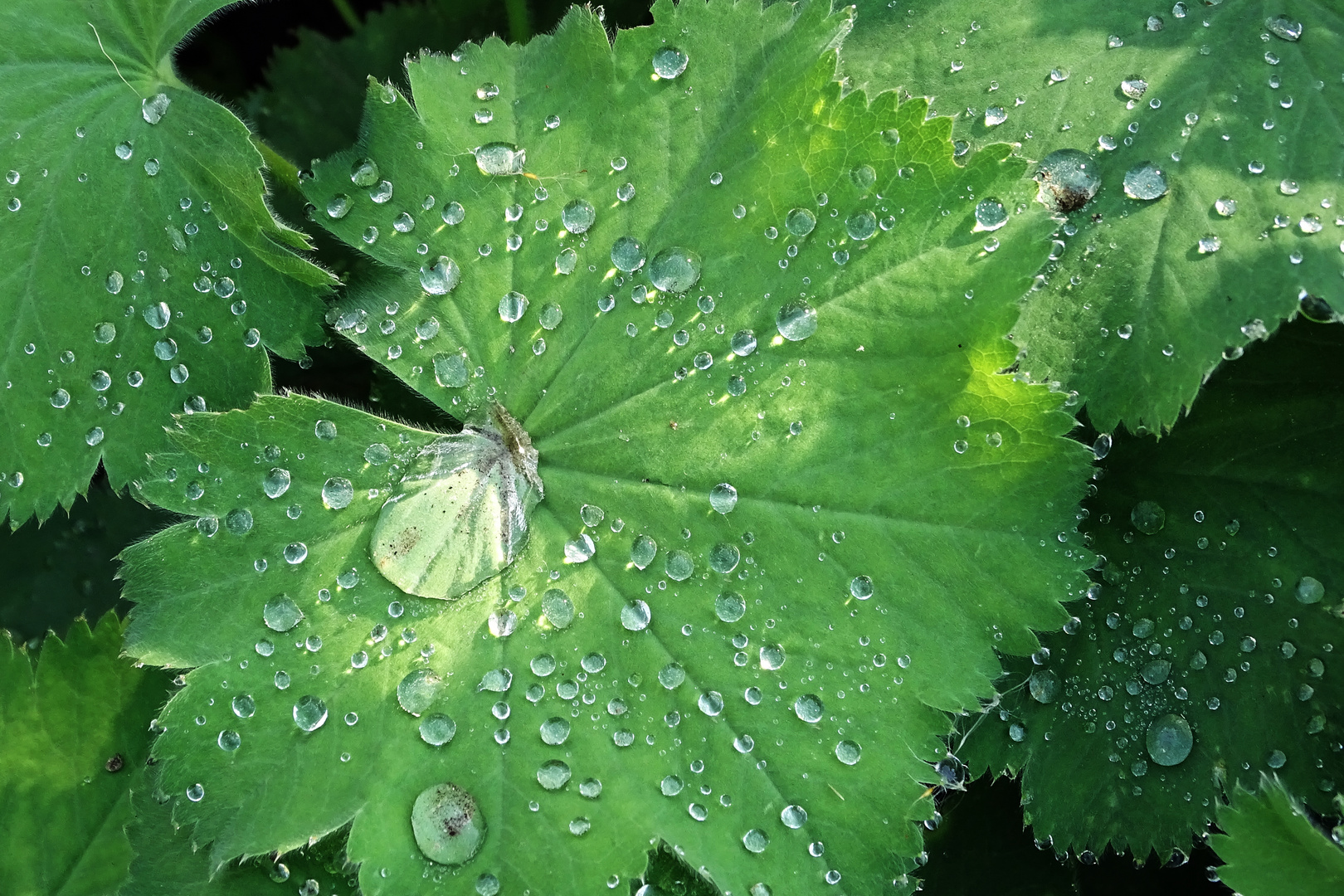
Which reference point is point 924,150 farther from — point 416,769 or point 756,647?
point 416,769

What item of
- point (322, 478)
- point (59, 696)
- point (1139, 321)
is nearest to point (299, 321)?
point (322, 478)

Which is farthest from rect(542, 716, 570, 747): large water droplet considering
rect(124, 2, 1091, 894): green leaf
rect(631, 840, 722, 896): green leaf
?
rect(631, 840, 722, 896): green leaf

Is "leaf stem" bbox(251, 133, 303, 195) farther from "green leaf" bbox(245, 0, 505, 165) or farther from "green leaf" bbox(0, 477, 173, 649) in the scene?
"green leaf" bbox(0, 477, 173, 649)

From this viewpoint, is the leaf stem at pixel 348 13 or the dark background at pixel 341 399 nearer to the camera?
the dark background at pixel 341 399

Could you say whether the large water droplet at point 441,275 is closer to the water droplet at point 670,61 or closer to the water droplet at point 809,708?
the water droplet at point 670,61

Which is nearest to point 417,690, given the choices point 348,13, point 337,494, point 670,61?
point 337,494

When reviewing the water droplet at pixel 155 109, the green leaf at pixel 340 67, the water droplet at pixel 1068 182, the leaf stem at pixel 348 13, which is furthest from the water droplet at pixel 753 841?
the leaf stem at pixel 348 13
